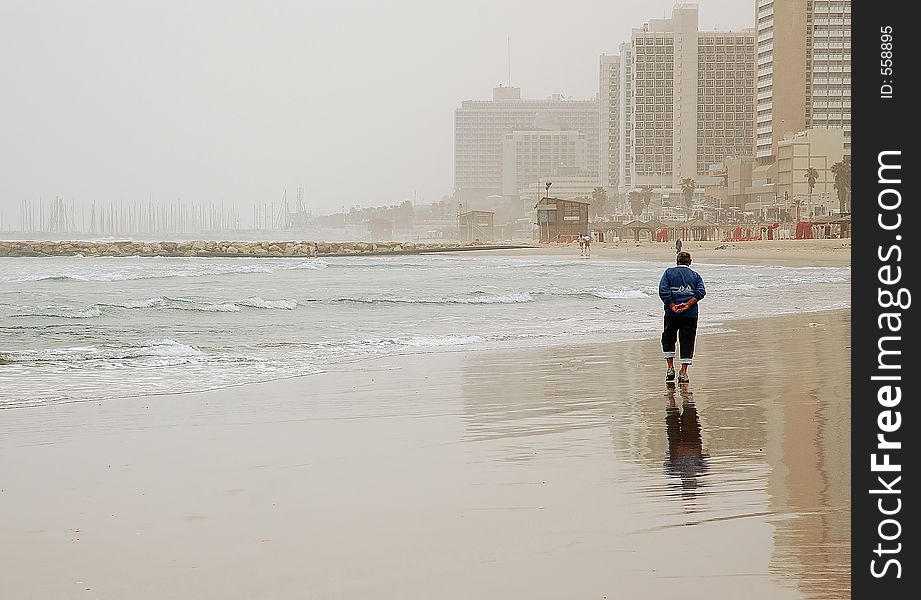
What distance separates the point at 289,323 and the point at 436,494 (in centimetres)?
1681

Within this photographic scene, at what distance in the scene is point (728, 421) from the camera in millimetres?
8289

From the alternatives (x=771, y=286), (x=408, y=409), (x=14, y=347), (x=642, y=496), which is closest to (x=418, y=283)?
(x=771, y=286)

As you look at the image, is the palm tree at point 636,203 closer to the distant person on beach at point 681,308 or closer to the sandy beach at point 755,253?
the sandy beach at point 755,253

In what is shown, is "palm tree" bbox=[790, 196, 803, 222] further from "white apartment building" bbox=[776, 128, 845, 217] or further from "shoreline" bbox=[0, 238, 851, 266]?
"shoreline" bbox=[0, 238, 851, 266]

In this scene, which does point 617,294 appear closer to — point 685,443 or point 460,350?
point 460,350

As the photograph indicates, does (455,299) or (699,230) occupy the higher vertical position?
(699,230)

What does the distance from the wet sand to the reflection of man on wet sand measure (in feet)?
0.10

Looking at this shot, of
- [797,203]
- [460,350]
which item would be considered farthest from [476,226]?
[460,350]

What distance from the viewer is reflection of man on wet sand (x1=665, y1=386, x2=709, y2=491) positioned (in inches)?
249

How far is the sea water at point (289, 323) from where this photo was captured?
42.8 ft

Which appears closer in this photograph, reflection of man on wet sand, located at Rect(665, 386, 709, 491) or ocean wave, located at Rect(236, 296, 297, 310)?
reflection of man on wet sand, located at Rect(665, 386, 709, 491)

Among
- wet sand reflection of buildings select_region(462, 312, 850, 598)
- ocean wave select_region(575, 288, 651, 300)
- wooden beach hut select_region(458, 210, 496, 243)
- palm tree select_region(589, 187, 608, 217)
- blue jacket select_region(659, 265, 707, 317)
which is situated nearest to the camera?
wet sand reflection of buildings select_region(462, 312, 850, 598)
